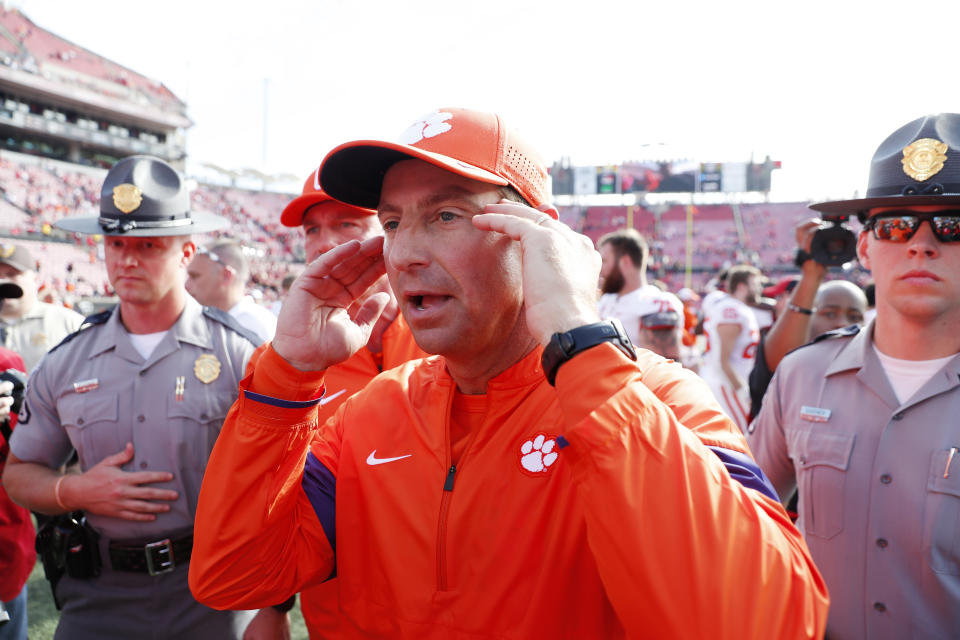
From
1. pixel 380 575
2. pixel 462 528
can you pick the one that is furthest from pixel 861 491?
pixel 380 575

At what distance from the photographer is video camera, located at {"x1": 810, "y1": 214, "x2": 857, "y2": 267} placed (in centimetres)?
291

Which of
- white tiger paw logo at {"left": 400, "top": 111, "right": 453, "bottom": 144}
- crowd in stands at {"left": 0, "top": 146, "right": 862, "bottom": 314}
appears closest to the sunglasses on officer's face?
white tiger paw logo at {"left": 400, "top": 111, "right": 453, "bottom": 144}

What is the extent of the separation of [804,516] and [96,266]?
131 feet

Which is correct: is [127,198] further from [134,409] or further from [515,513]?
[515,513]

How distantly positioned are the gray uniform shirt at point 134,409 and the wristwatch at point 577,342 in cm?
232

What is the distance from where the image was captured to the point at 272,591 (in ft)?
5.70

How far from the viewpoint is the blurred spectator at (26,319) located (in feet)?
19.6

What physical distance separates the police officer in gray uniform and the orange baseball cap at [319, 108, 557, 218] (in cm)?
174

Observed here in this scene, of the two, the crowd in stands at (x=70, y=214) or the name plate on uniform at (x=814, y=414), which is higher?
the crowd in stands at (x=70, y=214)

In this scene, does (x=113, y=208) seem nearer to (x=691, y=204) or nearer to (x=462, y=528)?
(x=462, y=528)

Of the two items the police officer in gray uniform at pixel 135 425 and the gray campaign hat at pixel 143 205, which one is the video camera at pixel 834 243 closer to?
the police officer in gray uniform at pixel 135 425

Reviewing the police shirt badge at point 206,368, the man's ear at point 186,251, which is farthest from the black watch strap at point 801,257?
the man's ear at point 186,251

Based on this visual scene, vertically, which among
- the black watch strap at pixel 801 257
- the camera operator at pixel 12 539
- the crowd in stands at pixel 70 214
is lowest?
the camera operator at pixel 12 539

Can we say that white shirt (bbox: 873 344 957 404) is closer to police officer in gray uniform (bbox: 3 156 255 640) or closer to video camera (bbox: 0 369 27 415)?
police officer in gray uniform (bbox: 3 156 255 640)
